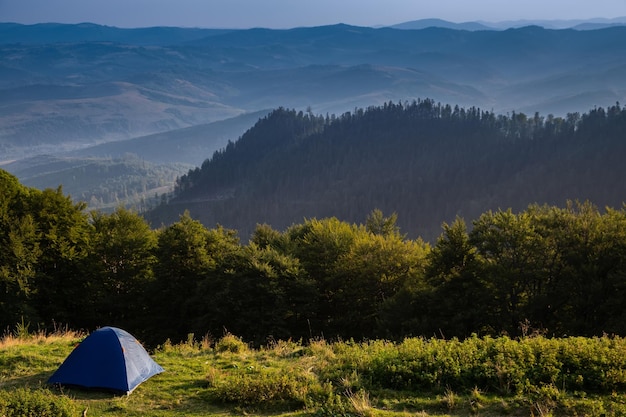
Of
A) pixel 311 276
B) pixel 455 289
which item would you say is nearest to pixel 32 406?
pixel 455 289

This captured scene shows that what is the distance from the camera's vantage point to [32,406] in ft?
39.1

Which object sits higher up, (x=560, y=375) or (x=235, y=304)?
(x=560, y=375)

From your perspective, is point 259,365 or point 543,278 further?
point 543,278

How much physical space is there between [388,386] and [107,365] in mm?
7880

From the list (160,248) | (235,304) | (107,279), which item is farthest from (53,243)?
(235,304)

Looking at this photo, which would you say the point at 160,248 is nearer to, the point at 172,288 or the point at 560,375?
the point at 172,288

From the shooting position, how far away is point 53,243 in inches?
1601

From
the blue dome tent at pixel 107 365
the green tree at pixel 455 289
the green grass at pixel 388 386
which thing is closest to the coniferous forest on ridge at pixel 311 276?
the green tree at pixel 455 289

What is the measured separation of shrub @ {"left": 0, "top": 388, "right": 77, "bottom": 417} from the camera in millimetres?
11727

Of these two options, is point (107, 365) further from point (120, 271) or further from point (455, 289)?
point (120, 271)

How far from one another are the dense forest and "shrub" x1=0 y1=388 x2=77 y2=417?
21535 mm

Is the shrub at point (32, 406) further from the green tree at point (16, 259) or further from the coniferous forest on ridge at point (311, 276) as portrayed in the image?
the green tree at point (16, 259)

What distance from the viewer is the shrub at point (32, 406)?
462 inches

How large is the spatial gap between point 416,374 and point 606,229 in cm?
2526
